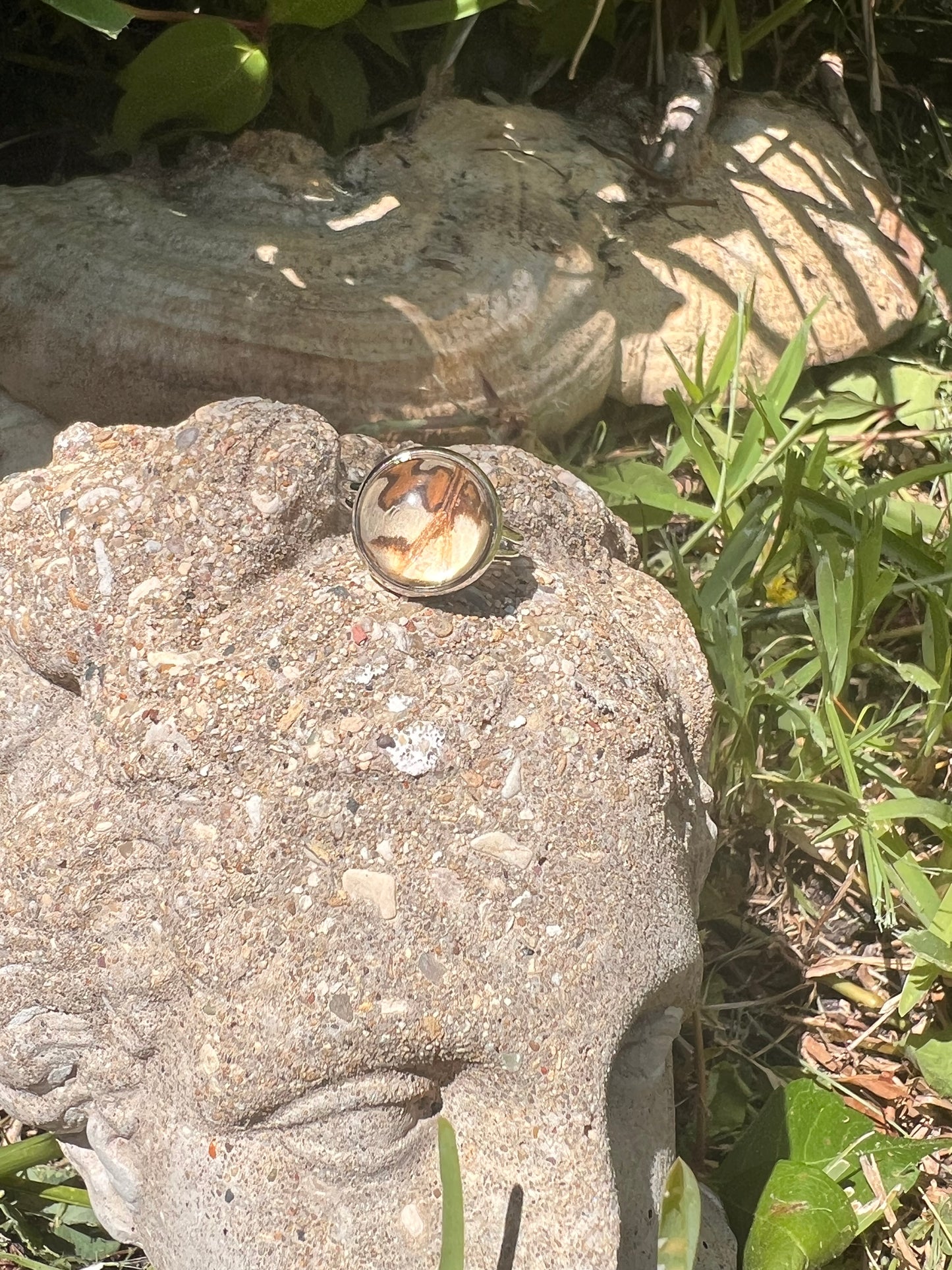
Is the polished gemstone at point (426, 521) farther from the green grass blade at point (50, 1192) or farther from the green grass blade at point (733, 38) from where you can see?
the green grass blade at point (733, 38)

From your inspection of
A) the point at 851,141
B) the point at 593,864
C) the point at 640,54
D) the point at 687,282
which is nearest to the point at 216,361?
the point at 687,282

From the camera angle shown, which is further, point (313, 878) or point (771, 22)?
point (771, 22)

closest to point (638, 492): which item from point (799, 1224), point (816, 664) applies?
point (816, 664)

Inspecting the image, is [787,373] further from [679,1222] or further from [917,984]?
[679,1222]

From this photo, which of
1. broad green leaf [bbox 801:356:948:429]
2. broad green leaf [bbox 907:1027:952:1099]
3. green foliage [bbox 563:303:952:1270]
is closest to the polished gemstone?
green foliage [bbox 563:303:952:1270]

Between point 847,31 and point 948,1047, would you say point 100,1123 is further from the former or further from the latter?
point 847,31

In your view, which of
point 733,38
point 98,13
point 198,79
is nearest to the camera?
point 98,13

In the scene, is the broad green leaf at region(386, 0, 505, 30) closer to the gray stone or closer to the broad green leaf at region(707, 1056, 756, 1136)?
the gray stone

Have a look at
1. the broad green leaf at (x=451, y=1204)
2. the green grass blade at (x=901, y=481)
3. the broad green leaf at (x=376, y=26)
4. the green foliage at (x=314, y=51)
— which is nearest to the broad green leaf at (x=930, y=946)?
the green grass blade at (x=901, y=481)
